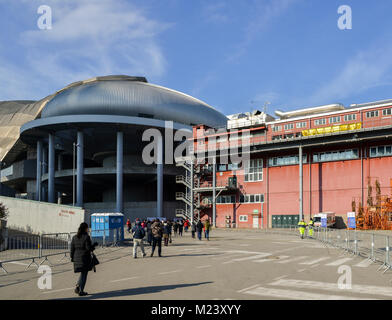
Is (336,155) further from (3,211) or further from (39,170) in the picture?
(39,170)

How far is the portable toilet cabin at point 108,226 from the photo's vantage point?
2862 centimetres

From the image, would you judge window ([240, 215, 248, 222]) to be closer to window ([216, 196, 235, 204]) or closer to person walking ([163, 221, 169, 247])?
window ([216, 196, 235, 204])

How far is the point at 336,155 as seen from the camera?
171ft

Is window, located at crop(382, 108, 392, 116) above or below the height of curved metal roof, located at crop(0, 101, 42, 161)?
below

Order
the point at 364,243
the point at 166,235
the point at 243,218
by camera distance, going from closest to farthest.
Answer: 1. the point at 364,243
2. the point at 166,235
3. the point at 243,218

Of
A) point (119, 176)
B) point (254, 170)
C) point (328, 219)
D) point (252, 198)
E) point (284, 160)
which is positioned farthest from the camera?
point (119, 176)

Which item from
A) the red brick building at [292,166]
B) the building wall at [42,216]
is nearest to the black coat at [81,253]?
the building wall at [42,216]

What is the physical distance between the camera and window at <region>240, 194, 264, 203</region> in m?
58.3

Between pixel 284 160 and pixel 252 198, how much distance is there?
743cm

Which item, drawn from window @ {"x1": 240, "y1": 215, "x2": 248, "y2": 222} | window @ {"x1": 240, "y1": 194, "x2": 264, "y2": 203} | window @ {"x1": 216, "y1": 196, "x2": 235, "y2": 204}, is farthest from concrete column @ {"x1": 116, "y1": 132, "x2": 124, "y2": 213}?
window @ {"x1": 240, "y1": 194, "x2": 264, "y2": 203}

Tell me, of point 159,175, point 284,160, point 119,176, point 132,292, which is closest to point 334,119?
point 284,160

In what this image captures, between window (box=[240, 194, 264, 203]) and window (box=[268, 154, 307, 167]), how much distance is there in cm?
493

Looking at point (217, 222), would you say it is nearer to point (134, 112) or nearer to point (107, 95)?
point (134, 112)

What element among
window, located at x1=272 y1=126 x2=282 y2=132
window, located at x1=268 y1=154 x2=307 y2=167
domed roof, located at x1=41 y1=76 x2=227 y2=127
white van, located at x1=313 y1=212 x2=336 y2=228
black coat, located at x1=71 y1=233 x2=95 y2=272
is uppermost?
domed roof, located at x1=41 y1=76 x2=227 y2=127
